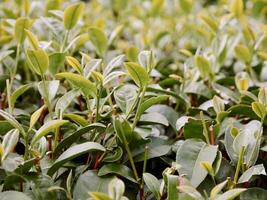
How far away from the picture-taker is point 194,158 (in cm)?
121

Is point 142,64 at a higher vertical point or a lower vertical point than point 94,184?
higher

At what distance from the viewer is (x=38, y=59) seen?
1.27 metres

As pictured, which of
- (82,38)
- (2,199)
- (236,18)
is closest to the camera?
(2,199)

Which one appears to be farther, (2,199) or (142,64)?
(142,64)

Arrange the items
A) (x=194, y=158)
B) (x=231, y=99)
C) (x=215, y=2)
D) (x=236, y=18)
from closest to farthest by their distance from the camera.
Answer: (x=194, y=158) < (x=231, y=99) < (x=236, y=18) < (x=215, y=2)

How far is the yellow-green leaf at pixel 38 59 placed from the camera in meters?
1.26

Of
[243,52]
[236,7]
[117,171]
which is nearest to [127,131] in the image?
[117,171]

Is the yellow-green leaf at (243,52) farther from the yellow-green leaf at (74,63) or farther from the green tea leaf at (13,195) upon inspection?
the green tea leaf at (13,195)

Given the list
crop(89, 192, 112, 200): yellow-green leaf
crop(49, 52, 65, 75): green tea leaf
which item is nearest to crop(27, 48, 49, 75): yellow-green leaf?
crop(49, 52, 65, 75): green tea leaf

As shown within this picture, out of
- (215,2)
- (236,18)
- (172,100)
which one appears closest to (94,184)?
(172,100)

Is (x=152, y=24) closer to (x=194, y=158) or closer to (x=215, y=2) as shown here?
(x=215, y=2)

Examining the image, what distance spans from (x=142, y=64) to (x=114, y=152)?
246 mm

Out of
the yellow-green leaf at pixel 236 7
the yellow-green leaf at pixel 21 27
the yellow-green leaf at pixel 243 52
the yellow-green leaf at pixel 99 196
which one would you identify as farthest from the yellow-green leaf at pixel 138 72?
the yellow-green leaf at pixel 236 7

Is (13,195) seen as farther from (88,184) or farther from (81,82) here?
(81,82)
